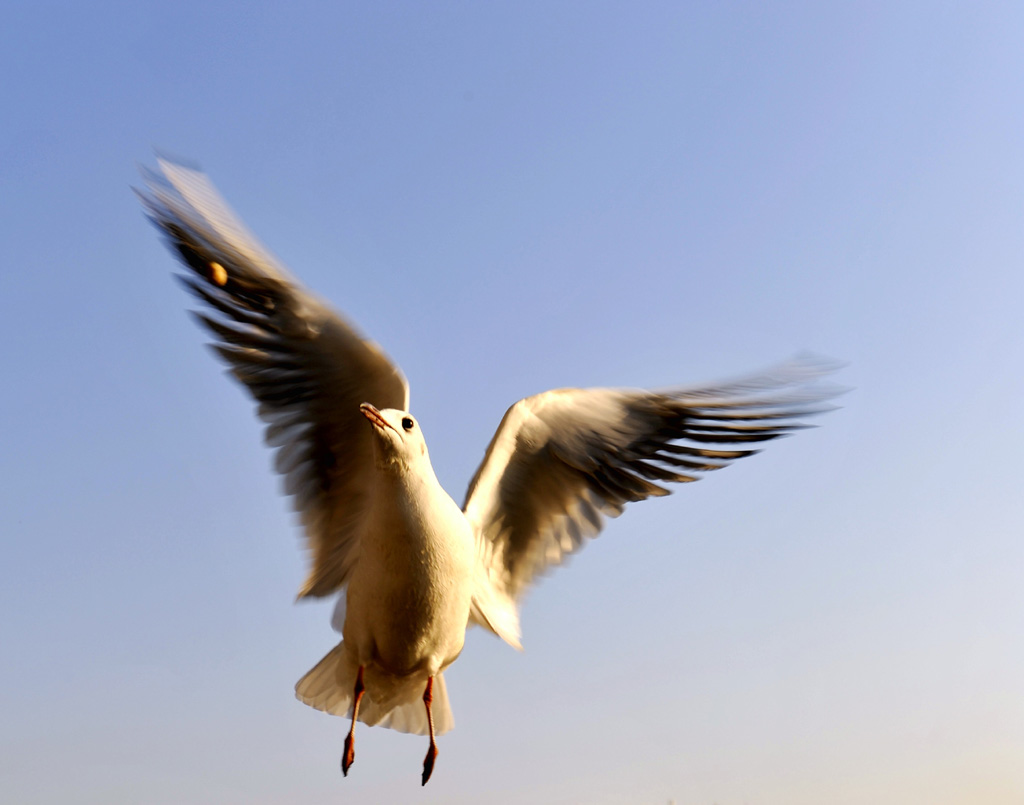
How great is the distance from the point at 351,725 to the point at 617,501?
205 centimetres

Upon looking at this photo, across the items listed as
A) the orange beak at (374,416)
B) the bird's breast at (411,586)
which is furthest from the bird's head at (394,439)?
the bird's breast at (411,586)

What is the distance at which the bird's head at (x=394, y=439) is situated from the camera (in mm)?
4910

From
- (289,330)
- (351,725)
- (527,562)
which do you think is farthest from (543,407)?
(351,725)

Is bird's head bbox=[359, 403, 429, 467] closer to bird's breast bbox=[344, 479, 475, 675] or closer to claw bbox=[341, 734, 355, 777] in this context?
bird's breast bbox=[344, 479, 475, 675]

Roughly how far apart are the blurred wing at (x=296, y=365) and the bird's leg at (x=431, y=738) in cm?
83

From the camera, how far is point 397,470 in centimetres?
495

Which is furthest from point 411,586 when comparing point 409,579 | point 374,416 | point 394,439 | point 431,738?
point 431,738

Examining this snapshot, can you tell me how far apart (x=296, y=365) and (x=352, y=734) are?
1.97m

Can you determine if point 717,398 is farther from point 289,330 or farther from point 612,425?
point 289,330

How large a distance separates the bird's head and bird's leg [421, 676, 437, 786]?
4.26 ft

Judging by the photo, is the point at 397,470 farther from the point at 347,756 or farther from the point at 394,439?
the point at 347,756

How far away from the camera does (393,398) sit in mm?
5602

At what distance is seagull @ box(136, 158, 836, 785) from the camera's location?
16.5 ft

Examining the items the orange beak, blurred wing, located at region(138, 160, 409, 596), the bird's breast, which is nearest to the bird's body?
the bird's breast
